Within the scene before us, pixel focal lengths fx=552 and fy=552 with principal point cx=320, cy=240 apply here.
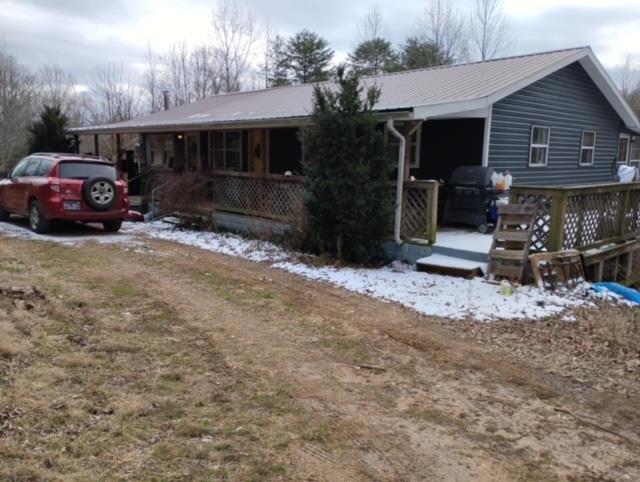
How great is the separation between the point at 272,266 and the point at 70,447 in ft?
19.6

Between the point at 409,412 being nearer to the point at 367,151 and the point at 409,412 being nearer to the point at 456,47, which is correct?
the point at 367,151

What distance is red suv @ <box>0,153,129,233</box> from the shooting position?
35.6 ft

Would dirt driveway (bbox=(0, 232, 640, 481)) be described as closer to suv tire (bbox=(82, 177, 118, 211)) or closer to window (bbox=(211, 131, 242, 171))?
suv tire (bbox=(82, 177, 118, 211))

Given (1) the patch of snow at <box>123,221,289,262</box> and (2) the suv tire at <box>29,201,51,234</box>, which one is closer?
(1) the patch of snow at <box>123,221,289,262</box>

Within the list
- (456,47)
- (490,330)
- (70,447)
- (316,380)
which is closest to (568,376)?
(490,330)

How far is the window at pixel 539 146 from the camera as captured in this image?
13.5 metres

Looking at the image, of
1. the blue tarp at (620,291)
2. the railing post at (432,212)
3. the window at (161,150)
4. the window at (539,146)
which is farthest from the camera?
the window at (161,150)

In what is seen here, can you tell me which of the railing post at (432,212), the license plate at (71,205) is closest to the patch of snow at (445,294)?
the railing post at (432,212)

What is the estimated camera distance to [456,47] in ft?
115

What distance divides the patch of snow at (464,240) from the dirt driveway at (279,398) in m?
2.63

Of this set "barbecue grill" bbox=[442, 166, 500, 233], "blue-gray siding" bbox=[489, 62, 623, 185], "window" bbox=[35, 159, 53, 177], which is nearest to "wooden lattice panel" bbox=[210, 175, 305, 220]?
"barbecue grill" bbox=[442, 166, 500, 233]

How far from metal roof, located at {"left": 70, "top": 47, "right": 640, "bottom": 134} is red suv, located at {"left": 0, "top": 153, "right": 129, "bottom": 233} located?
9.37 ft

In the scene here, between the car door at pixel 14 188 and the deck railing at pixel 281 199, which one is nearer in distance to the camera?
the deck railing at pixel 281 199

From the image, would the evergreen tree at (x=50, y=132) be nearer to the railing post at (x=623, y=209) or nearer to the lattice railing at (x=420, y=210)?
the lattice railing at (x=420, y=210)
